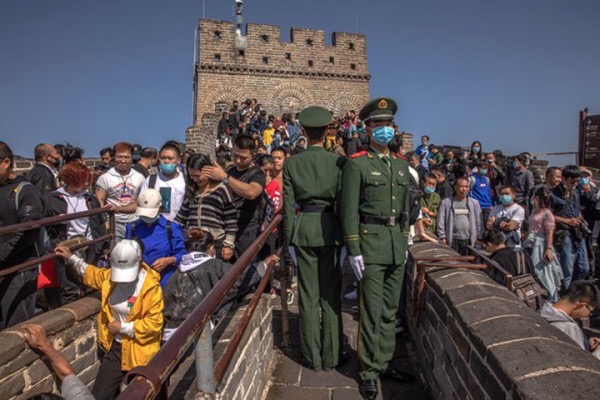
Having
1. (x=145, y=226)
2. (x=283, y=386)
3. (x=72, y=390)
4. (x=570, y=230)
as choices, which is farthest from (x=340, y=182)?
(x=570, y=230)

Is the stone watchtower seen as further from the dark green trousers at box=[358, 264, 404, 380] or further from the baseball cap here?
the dark green trousers at box=[358, 264, 404, 380]

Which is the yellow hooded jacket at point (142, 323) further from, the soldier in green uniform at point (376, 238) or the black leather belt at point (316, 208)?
the soldier in green uniform at point (376, 238)

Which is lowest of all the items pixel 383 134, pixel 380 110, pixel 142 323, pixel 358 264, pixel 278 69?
pixel 142 323

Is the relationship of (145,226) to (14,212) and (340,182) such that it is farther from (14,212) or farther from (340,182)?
(340,182)

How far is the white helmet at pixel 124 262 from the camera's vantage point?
10.5ft

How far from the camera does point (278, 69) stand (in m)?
25.2

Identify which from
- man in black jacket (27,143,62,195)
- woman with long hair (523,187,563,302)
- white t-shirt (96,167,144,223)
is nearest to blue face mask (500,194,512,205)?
woman with long hair (523,187,563,302)

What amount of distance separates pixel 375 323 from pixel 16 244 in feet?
10.4

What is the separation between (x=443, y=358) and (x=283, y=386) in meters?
1.24

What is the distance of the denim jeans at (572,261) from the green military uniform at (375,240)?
4.26 m

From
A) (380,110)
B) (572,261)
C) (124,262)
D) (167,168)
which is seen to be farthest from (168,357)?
(572,261)

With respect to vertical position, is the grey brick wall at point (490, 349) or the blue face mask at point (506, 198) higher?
the blue face mask at point (506, 198)

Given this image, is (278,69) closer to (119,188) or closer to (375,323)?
(119,188)

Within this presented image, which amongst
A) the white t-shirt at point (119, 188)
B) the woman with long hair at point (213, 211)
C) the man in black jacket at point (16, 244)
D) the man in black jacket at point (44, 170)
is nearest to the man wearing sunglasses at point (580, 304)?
the woman with long hair at point (213, 211)
